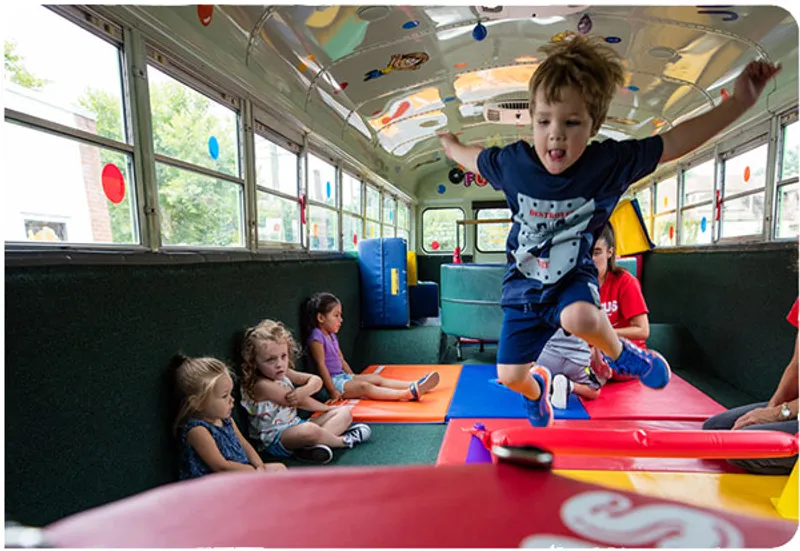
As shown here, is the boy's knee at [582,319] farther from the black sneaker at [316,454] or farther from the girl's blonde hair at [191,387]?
the black sneaker at [316,454]

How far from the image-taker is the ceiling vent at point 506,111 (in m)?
1.67

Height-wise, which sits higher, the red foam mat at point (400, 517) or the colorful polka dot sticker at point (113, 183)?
the colorful polka dot sticker at point (113, 183)

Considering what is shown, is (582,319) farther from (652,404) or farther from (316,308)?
(316,308)

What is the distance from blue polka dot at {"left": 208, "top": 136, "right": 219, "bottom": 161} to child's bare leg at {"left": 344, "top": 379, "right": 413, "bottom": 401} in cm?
149

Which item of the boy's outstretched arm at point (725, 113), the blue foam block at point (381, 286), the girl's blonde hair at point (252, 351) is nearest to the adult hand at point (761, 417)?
the boy's outstretched arm at point (725, 113)

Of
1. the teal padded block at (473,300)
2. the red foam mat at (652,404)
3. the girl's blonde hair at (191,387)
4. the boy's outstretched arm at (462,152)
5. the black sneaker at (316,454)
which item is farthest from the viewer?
the teal padded block at (473,300)

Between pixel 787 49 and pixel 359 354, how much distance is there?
3040 mm

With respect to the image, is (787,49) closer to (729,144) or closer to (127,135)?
(729,144)

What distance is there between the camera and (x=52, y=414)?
38.1 inches

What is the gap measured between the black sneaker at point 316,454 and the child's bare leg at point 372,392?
29.1 inches

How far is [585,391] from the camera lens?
7.54ft

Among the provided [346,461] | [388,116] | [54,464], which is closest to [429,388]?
[346,461]

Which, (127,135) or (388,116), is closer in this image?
(127,135)

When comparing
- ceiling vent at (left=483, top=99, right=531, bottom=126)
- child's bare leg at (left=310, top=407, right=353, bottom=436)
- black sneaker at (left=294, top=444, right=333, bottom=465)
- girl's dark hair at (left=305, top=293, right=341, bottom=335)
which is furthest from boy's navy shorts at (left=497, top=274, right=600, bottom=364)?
girl's dark hair at (left=305, top=293, right=341, bottom=335)
